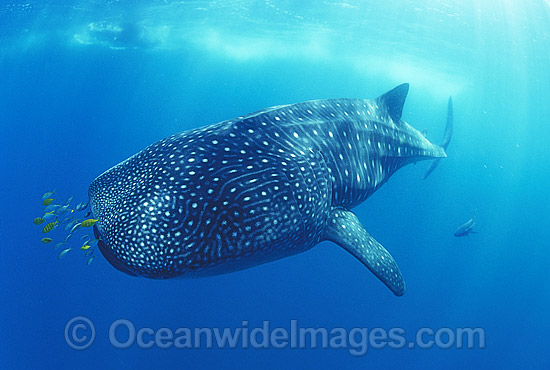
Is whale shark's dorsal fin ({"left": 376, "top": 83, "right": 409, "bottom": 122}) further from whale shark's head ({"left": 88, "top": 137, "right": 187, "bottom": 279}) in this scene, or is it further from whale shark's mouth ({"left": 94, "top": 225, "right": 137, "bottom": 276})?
whale shark's mouth ({"left": 94, "top": 225, "right": 137, "bottom": 276})

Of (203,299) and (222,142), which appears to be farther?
(203,299)

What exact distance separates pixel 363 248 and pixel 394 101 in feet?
11.6

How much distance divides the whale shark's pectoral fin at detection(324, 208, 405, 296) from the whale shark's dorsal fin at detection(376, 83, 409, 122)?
2.94 m

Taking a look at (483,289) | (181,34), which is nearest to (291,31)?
(181,34)

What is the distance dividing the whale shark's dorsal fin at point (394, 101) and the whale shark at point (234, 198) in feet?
6.21

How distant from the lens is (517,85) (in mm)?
32219

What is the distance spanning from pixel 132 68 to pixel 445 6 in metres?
42.7

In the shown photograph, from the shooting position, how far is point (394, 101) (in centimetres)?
704

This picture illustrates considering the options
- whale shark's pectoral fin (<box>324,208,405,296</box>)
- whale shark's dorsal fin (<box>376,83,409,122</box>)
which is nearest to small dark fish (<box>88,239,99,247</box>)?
whale shark's pectoral fin (<box>324,208,405,296</box>)

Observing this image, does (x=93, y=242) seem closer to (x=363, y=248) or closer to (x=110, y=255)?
(x=110, y=255)

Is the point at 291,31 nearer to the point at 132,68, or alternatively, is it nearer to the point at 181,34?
the point at 181,34

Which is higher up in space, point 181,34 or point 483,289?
point 181,34

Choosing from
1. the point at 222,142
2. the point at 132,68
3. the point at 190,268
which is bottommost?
the point at 132,68

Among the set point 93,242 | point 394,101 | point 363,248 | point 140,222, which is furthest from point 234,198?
point 394,101
